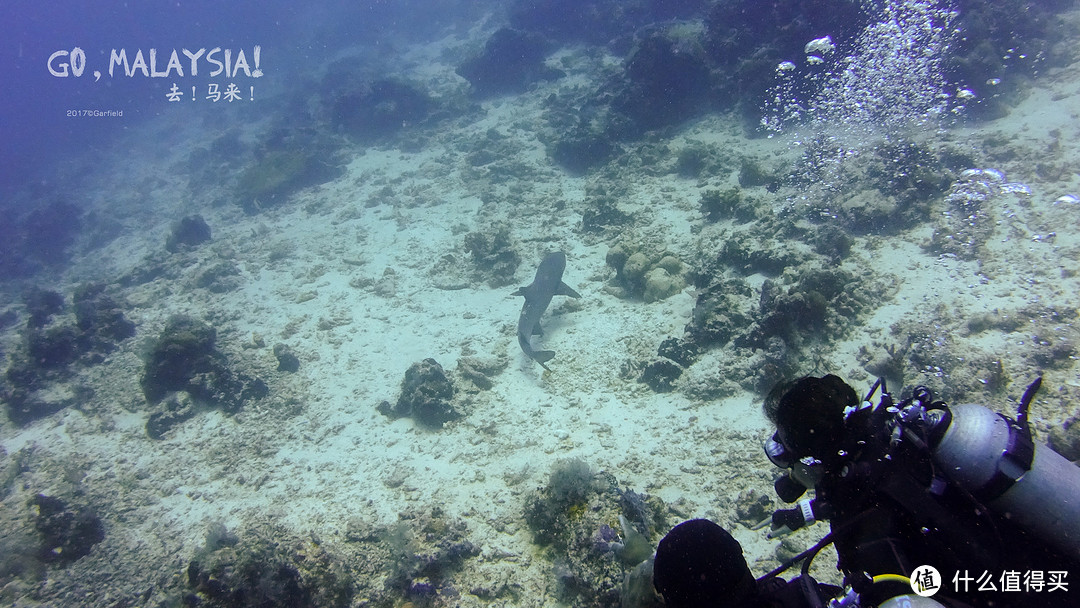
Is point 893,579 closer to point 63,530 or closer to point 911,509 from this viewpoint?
point 911,509

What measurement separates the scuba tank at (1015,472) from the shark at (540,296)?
5.18 meters

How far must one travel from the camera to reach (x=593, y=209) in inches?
418

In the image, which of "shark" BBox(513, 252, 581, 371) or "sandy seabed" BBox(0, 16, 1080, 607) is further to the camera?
"shark" BBox(513, 252, 581, 371)

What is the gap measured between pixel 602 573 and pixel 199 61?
254 ft

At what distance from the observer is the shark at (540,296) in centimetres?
714

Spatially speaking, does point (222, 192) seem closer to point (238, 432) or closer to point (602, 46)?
point (238, 432)

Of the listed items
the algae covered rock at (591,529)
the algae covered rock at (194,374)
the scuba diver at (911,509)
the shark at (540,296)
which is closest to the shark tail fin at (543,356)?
the shark at (540,296)

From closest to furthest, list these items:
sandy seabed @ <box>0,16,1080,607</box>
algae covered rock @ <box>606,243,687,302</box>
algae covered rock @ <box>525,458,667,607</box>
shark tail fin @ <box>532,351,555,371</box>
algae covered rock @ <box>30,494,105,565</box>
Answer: algae covered rock @ <box>525,458,667,607</box>
sandy seabed @ <box>0,16,1080,607</box>
algae covered rock @ <box>30,494,105,565</box>
shark tail fin @ <box>532,351,555,371</box>
algae covered rock @ <box>606,243,687,302</box>

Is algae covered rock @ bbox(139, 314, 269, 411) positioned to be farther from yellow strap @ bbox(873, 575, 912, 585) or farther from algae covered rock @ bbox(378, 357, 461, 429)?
yellow strap @ bbox(873, 575, 912, 585)

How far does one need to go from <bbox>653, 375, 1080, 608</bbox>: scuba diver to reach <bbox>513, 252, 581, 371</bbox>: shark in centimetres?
488

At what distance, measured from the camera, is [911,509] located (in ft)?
6.75

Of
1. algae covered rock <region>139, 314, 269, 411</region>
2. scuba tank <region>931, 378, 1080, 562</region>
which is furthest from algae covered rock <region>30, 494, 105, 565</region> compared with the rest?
scuba tank <region>931, 378, 1080, 562</region>

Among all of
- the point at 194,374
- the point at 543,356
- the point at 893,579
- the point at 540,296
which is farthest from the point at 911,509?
the point at 194,374

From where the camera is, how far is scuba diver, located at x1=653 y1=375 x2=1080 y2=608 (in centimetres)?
195
